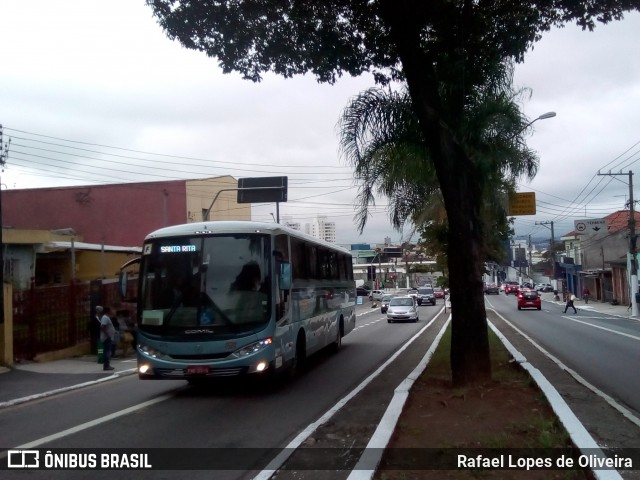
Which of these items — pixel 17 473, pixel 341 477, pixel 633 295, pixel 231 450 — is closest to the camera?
pixel 341 477

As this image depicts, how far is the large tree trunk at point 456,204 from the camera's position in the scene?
10727 mm

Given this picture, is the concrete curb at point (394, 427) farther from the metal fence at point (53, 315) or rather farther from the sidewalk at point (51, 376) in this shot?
the metal fence at point (53, 315)

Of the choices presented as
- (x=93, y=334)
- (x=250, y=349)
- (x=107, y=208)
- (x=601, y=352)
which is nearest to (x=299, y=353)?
(x=250, y=349)

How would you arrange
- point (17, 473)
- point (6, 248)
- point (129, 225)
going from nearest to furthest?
1. point (17, 473)
2. point (6, 248)
3. point (129, 225)

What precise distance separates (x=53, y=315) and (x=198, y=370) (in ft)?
32.8

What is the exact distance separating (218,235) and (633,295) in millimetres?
38310

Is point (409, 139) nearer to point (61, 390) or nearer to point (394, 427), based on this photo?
point (394, 427)

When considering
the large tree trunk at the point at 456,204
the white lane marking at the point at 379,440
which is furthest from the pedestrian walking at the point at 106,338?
the large tree trunk at the point at 456,204

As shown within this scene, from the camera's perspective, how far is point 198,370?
37.5ft

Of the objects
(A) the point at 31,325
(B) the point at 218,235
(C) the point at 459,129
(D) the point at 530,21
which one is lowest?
(A) the point at 31,325

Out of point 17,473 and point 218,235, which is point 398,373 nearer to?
point 218,235

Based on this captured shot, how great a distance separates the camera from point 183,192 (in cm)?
3984

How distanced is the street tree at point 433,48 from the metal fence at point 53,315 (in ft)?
32.9

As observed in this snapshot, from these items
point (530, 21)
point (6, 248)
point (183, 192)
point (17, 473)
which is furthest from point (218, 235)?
point (183, 192)
